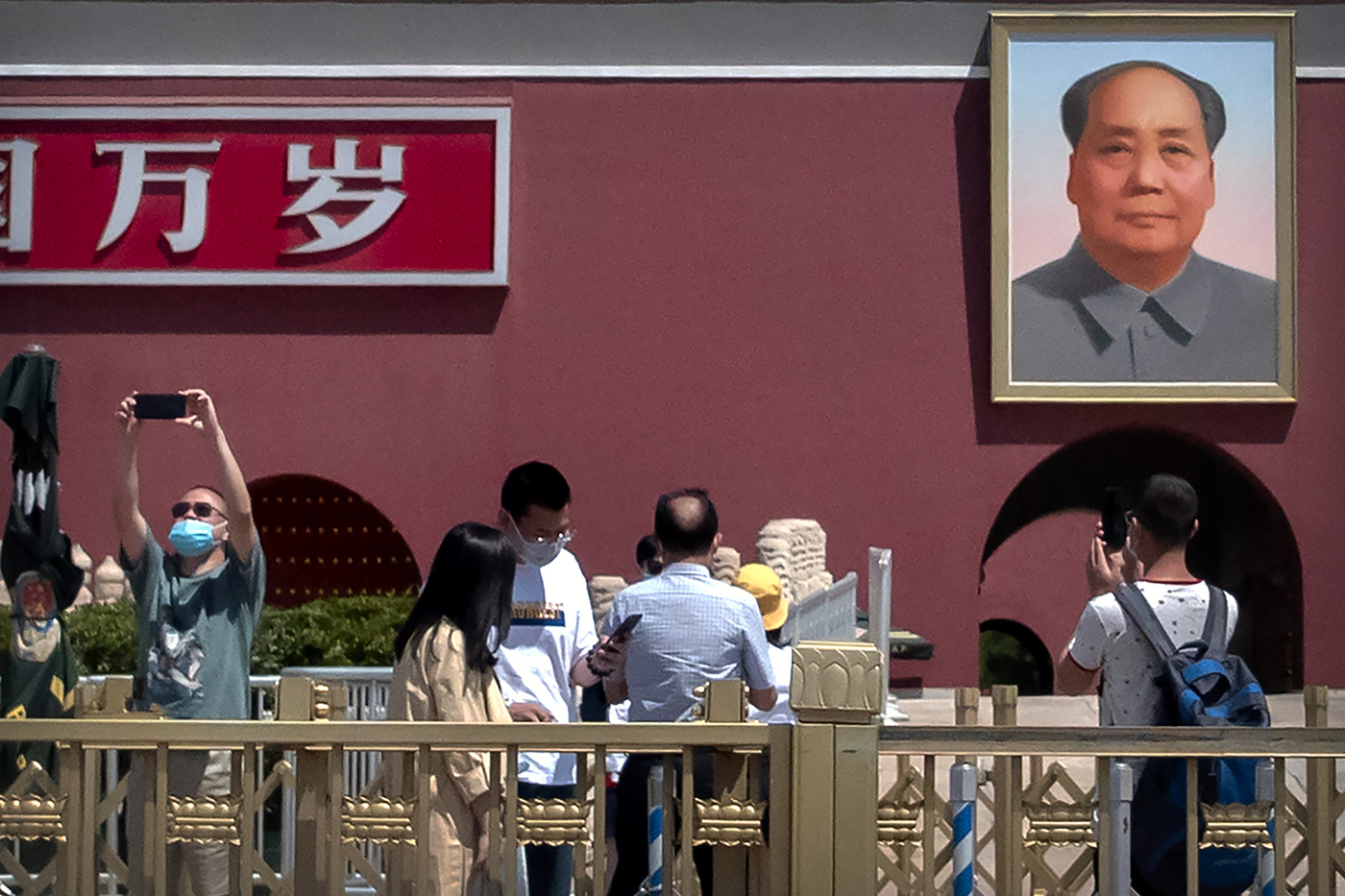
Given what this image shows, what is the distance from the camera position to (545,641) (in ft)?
16.8

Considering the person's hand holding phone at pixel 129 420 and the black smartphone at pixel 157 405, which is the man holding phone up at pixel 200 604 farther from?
the black smartphone at pixel 157 405

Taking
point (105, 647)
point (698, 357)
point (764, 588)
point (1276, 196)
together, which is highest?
point (1276, 196)

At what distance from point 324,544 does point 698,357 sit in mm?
3769

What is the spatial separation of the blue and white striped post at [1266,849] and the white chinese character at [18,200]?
11.6m

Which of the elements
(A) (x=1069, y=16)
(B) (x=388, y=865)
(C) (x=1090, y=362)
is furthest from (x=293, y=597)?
(B) (x=388, y=865)

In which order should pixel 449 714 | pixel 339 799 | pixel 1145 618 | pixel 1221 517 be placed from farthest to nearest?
pixel 1221 517 < pixel 1145 618 < pixel 449 714 < pixel 339 799

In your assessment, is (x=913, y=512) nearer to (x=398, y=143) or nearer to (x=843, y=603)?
(x=843, y=603)

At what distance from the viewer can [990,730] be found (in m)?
3.55

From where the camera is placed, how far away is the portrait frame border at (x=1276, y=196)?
1291 cm

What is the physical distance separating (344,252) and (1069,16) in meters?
6.29

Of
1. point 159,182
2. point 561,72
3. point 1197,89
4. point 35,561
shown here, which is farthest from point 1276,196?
point 35,561

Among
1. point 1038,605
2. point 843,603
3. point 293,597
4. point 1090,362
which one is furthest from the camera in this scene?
point 1038,605

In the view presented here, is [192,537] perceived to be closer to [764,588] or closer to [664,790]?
[664,790]

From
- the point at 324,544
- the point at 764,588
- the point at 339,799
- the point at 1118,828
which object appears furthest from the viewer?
the point at 324,544
